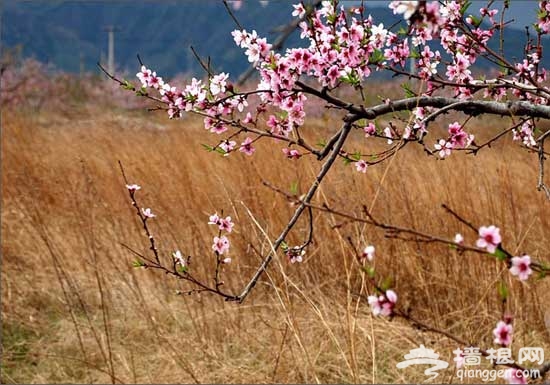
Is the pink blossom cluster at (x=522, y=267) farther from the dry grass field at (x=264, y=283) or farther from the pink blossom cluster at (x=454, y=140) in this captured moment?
the dry grass field at (x=264, y=283)

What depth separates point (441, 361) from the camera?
8.27 ft

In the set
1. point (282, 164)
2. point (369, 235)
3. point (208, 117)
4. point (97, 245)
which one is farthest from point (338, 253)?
point (208, 117)

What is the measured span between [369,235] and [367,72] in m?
1.95

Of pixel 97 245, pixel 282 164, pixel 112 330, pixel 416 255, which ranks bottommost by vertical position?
pixel 112 330

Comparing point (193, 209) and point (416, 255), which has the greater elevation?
point (193, 209)

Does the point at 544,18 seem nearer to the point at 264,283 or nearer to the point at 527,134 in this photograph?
the point at 527,134

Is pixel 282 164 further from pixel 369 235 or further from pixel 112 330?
pixel 112 330
